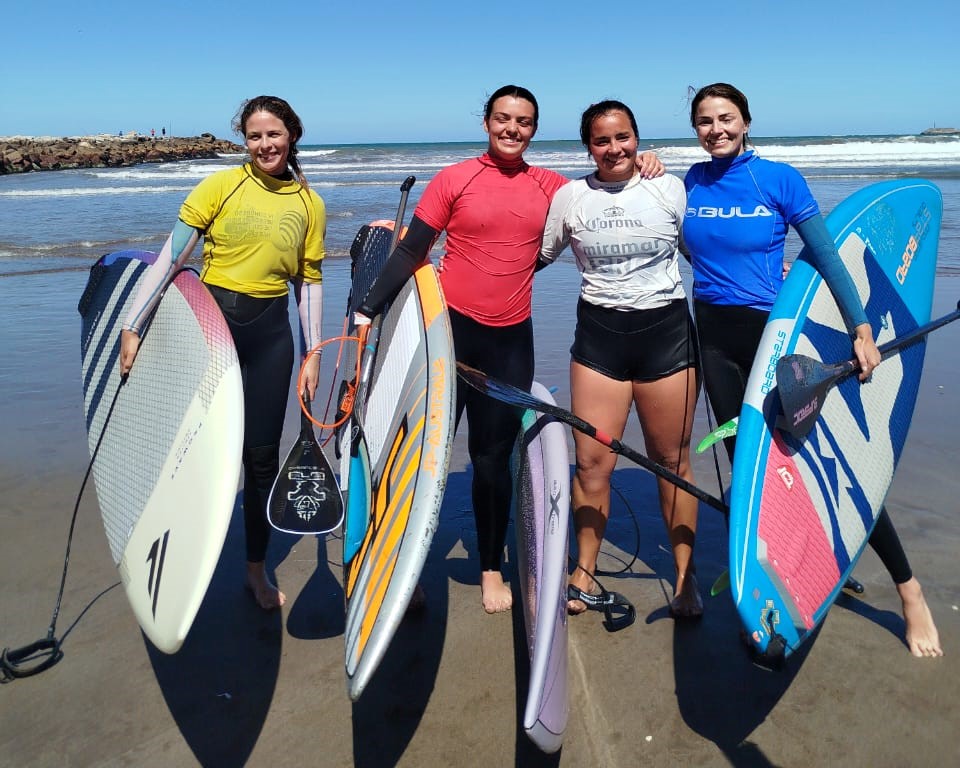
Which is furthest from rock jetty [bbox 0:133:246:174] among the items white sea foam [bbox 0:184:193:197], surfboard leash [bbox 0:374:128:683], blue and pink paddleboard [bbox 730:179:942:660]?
blue and pink paddleboard [bbox 730:179:942:660]

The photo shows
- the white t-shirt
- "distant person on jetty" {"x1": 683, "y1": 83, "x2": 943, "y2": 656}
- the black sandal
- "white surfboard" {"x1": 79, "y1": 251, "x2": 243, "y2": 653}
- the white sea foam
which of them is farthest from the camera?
the white sea foam

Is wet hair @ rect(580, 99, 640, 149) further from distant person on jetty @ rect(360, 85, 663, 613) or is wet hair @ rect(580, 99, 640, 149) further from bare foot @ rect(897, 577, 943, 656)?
bare foot @ rect(897, 577, 943, 656)

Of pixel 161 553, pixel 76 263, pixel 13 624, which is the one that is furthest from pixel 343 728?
pixel 76 263

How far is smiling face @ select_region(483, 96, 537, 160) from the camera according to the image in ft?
8.18

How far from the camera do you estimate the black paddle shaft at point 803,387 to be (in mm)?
2086

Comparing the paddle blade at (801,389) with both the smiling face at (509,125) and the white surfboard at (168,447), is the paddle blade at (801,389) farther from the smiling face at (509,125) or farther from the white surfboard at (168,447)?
the white surfboard at (168,447)

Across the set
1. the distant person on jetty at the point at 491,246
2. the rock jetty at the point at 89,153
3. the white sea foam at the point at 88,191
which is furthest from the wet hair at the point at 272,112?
the rock jetty at the point at 89,153

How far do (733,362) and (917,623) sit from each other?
108cm

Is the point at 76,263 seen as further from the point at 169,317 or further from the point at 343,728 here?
the point at 343,728

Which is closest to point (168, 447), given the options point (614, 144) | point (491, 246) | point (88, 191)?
point (491, 246)

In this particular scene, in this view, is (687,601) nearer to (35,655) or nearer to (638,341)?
(638,341)

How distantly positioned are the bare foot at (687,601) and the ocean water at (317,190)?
7.37 meters

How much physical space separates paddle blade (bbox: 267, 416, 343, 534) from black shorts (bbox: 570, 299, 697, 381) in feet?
3.31

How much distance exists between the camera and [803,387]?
2109mm
